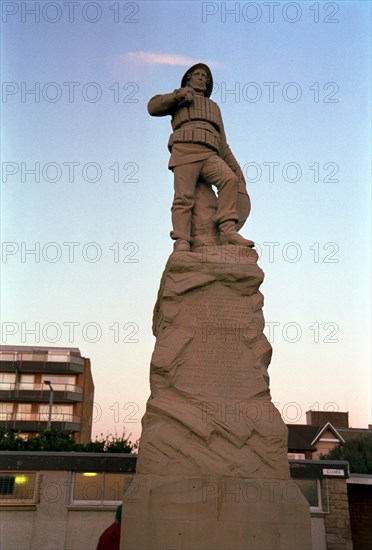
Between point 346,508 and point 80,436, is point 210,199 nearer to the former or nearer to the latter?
point 346,508

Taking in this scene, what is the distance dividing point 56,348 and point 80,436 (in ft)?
32.1

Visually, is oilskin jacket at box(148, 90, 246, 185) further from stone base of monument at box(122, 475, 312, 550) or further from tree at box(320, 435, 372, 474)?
tree at box(320, 435, 372, 474)

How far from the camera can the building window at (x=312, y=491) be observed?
1155 cm

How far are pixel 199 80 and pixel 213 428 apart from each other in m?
5.62

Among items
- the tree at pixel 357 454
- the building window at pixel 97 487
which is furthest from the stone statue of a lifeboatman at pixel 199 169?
the tree at pixel 357 454

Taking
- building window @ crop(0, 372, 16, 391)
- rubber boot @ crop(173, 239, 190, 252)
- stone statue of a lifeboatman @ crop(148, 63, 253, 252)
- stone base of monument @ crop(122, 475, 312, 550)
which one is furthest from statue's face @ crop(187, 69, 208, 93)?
building window @ crop(0, 372, 16, 391)

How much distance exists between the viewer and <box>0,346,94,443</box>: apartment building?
46438 mm

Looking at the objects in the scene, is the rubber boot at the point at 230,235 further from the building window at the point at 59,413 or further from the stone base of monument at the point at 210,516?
the building window at the point at 59,413

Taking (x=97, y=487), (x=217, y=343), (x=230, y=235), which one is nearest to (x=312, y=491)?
(x=97, y=487)

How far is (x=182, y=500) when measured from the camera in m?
6.07

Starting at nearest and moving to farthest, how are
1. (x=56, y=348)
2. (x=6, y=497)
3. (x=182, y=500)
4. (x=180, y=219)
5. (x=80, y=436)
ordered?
(x=182, y=500) < (x=180, y=219) < (x=6, y=497) < (x=80, y=436) < (x=56, y=348)

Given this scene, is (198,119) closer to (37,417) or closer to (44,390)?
(44,390)

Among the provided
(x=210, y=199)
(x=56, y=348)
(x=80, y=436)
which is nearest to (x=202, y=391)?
(x=210, y=199)

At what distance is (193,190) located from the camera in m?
8.77
